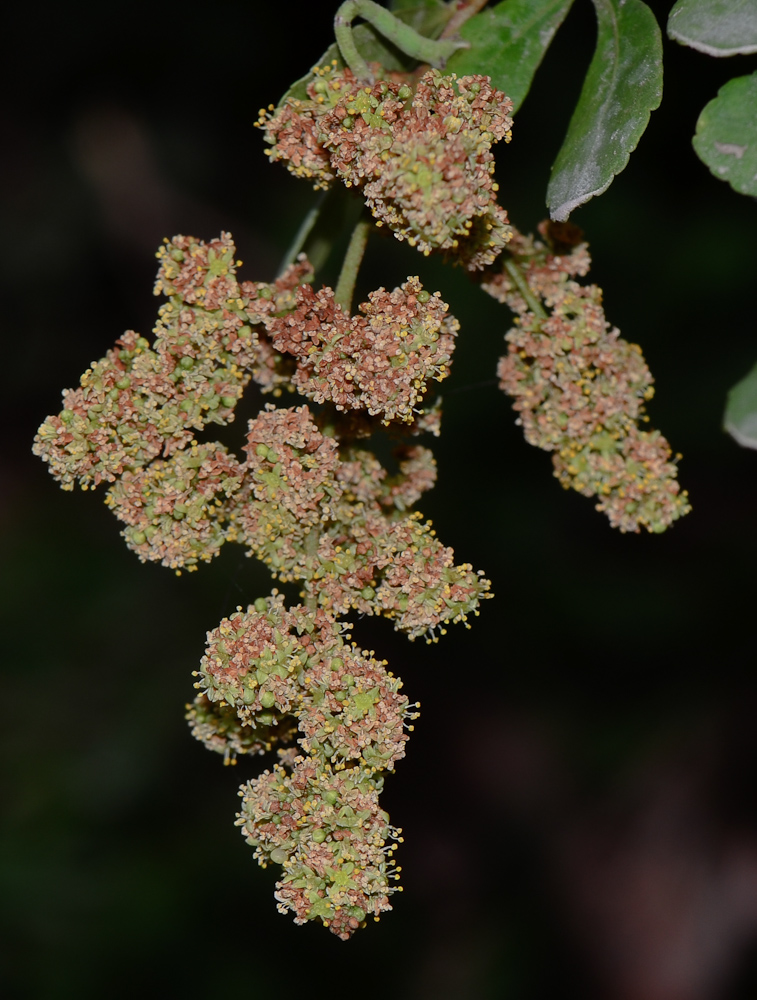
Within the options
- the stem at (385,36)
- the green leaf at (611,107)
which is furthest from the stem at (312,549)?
the stem at (385,36)

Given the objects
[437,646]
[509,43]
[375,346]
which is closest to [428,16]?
[509,43]

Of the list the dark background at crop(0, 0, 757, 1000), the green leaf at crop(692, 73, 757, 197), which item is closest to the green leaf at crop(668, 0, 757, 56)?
the green leaf at crop(692, 73, 757, 197)

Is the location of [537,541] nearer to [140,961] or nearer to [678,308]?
[678,308]

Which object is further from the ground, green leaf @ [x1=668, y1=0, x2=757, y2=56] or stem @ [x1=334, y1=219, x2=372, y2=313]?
green leaf @ [x1=668, y1=0, x2=757, y2=56]

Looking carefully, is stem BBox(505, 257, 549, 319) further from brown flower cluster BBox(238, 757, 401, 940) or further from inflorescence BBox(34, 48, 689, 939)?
brown flower cluster BBox(238, 757, 401, 940)

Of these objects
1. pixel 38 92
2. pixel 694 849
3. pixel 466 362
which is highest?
pixel 38 92

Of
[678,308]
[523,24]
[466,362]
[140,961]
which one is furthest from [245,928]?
[523,24]
